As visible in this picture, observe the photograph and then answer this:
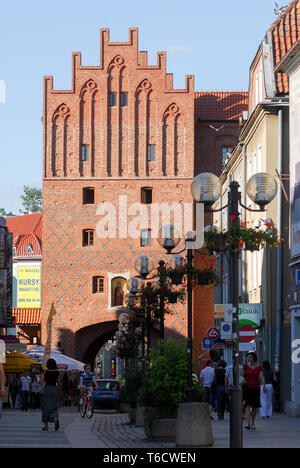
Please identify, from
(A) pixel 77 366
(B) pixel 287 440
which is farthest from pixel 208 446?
(A) pixel 77 366

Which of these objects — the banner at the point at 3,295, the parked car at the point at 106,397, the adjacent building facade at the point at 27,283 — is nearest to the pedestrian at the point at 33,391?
the parked car at the point at 106,397

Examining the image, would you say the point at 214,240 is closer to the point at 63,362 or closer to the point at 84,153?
the point at 63,362

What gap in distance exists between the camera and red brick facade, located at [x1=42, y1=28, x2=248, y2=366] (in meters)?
55.1

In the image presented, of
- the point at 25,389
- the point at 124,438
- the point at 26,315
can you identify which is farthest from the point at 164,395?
the point at 26,315

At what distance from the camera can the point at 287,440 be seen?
51.0 ft

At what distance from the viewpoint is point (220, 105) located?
61500mm

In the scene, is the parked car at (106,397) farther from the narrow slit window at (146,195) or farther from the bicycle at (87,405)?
the narrow slit window at (146,195)

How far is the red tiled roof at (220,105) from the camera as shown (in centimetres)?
6062

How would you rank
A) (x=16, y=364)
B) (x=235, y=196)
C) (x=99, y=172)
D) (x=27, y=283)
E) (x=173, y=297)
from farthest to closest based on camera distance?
1. (x=27, y=283)
2. (x=99, y=172)
3. (x=16, y=364)
4. (x=173, y=297)
5. (x=235, y=196)

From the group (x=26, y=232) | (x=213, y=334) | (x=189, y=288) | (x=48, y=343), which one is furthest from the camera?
(x=26, y=232)

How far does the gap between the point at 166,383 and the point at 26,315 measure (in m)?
48.4

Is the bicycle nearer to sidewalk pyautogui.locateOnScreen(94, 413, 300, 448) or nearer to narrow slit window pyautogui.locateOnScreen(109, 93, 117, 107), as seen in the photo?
sidewalk pyautogui.locateOnScreen(94, 413, 300, 448)

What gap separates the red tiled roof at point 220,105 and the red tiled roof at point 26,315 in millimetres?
15976

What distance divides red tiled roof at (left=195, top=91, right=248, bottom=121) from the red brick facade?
4509 mm
